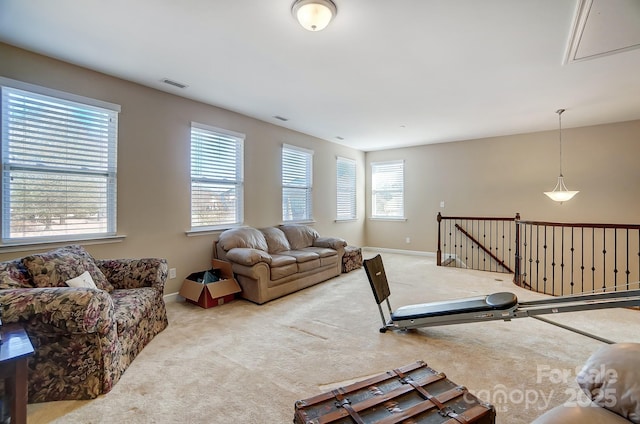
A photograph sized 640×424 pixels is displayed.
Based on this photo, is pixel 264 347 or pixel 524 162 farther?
pixel 524 162

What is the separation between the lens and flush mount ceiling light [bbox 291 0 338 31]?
2025 millimetres

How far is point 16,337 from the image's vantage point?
1583 millimetres

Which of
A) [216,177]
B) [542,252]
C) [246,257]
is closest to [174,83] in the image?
[216,177]

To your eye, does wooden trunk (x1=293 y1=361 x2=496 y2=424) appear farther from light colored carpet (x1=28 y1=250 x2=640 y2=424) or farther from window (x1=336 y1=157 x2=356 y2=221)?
window (x1=336 y1=157 x2=356 y2=221)

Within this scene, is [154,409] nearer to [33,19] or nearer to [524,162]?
[33,19]

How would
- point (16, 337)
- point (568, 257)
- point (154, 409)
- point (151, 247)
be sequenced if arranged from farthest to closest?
point (568, 257), point (151, 247), point (154, 409), point (16, 337)

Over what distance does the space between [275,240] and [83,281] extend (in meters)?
2.63

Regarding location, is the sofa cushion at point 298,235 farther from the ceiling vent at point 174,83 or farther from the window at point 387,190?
the window at point 387,190

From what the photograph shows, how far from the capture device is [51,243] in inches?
111

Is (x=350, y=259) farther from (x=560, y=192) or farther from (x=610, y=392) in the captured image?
(x=610, y=392)

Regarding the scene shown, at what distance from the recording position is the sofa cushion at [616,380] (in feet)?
2.70

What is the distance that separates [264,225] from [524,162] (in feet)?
16.9

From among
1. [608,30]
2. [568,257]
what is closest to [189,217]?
[608,30]

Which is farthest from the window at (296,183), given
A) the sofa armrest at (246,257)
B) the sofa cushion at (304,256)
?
the sofa armrest at (246,257)
